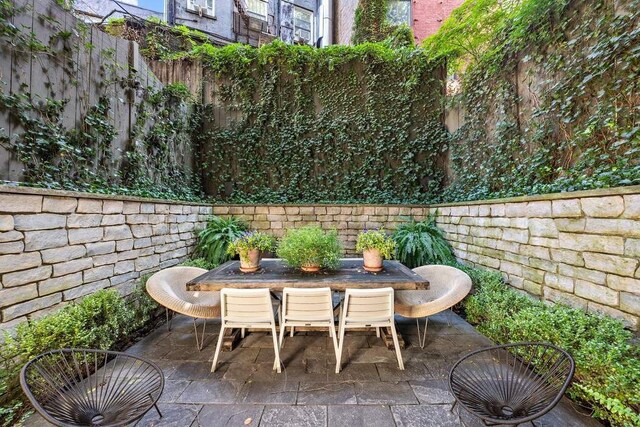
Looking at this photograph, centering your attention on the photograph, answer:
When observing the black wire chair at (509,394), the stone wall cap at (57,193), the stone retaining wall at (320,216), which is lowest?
the black wire chair at (509,394)

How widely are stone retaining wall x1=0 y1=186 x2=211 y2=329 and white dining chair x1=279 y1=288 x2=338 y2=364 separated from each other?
1764mm

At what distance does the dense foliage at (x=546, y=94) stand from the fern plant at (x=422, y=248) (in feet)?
2.88

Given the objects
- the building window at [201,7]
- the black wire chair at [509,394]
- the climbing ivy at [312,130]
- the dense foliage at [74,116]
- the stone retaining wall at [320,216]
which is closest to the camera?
the black wire chair at [509,394]

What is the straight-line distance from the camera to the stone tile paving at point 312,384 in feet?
5.39

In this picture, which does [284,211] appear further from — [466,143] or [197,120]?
[466,143]

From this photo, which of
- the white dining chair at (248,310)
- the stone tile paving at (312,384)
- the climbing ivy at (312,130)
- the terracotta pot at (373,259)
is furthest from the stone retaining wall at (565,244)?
the white dining chair at (248,310)

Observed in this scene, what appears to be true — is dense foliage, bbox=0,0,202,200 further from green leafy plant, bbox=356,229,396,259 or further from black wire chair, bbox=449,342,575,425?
black wire chair, bbox=449,342,575,425

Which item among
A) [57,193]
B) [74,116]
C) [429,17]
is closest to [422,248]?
A: [57,193]

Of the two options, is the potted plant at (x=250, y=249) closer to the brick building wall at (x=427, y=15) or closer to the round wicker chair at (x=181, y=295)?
the round wicker chair at (x=181, y=295)

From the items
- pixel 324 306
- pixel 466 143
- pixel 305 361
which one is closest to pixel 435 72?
pixel 466 143

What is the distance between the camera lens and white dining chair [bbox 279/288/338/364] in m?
2.10

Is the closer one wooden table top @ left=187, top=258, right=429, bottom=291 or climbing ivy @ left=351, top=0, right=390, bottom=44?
wooden table top @ left=187, top=258, right=429, bottom=291

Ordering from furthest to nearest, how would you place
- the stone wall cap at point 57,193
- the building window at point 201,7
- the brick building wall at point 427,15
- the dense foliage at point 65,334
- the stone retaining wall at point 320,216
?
the building window at point 201,7, the brick building wall at point 427,15, the stone retaining wall at point 320,216, the stone wall cap at point 57,193, the dense foliage at point 65,334

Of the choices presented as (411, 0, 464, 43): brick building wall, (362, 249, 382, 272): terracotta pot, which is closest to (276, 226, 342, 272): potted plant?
(362, 249, 382, 272): terracotta pot
